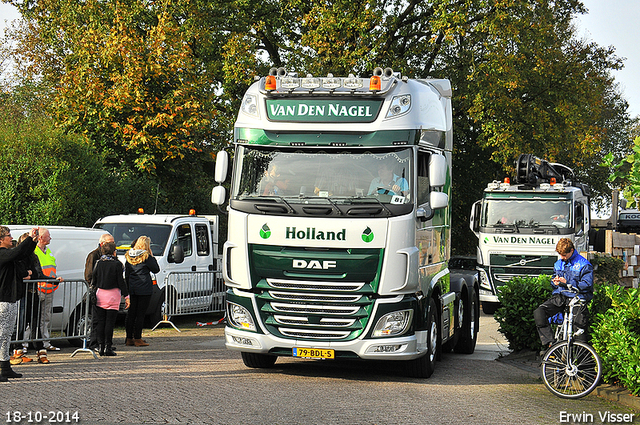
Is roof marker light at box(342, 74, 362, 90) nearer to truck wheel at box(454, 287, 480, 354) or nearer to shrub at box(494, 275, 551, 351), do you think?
shrub at box(494, 275, 551, 351)

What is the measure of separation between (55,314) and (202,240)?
5.13m

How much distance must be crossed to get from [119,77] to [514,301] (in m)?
12.2

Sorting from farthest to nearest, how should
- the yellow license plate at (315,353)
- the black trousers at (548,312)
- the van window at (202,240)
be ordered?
the van window at (202,240)
the black trousers at (548,312)
the yellow license plate at (315,353)

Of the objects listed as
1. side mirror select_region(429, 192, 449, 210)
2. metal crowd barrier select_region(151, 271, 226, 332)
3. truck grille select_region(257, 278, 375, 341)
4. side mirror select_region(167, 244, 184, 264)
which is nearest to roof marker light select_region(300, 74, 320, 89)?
side mirror select_region(429, 192, 449, 210)

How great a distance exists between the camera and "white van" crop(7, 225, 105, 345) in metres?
12.3

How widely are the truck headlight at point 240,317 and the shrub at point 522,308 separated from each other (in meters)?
4.46

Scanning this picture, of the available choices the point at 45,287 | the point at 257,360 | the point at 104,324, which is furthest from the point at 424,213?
the point at 45,287

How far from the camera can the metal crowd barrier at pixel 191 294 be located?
15.7 m

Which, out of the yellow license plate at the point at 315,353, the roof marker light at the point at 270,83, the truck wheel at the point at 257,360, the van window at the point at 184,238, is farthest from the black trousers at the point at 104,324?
the van window at the point at 184,238

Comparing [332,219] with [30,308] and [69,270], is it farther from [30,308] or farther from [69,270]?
[69,270]

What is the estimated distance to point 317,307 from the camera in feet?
30.7

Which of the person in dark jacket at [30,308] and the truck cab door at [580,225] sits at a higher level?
the truck cab door at [580,225]

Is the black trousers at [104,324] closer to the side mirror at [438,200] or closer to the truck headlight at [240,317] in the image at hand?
the truck headlight at [240,317]

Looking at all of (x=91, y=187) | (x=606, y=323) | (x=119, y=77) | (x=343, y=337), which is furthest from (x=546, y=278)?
(x=119, y=77)
